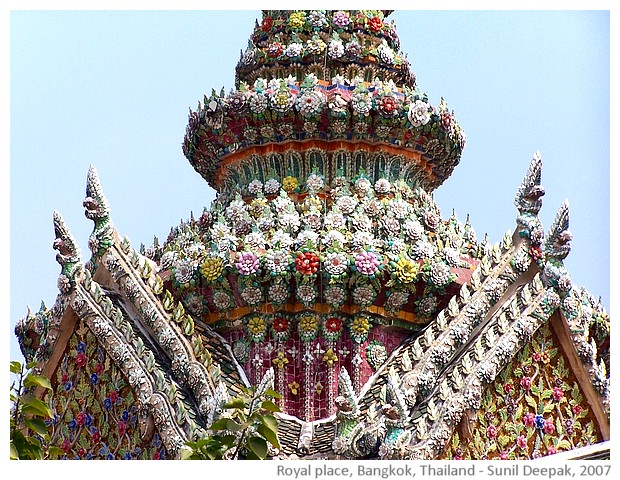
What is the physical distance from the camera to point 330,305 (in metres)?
20.0

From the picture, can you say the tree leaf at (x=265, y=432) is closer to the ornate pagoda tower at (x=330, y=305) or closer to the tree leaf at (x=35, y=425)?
the tree leaf at (x=35, y=425)

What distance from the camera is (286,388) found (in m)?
19.9

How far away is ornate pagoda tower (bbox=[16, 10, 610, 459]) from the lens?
18922 mm

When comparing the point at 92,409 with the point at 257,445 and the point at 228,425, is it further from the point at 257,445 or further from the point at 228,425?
the point at 257,445

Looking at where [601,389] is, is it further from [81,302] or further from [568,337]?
[81,302]

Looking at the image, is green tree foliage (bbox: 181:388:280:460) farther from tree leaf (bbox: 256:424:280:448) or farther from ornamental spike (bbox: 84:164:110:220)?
ornamental spike (bbox: 84:164:110:220)

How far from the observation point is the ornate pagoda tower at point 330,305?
745 inches

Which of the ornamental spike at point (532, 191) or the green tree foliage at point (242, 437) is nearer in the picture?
the green tree foliage at point (242, 437)

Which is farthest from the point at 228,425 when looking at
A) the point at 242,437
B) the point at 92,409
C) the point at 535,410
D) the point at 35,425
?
the point at 535,410

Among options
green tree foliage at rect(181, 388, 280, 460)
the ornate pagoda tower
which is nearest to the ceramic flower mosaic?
the ornate pagoda tower

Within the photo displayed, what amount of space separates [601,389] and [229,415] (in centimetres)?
407

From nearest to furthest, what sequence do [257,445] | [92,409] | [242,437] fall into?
[257,445] < [242,437] < [92,409]

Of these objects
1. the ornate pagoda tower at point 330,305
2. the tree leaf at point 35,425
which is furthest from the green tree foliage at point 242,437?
the ornate pagoda tower at point 330,305

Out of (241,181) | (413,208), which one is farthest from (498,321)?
(241,181)
